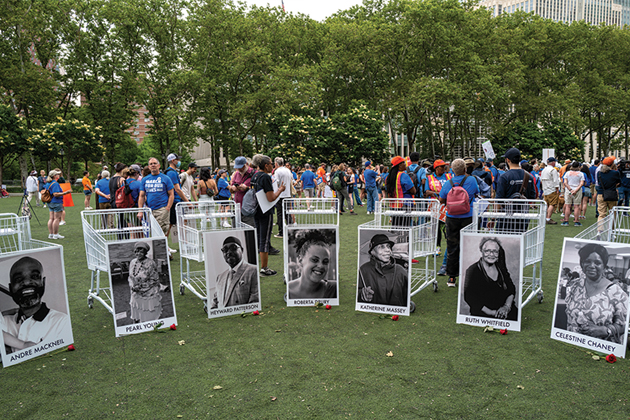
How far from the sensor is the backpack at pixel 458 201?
21.0 ft

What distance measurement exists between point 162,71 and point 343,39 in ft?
50.3

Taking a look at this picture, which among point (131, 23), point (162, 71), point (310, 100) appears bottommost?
point (310, 100)

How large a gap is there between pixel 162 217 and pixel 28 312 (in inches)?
163

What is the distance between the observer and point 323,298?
595 cm

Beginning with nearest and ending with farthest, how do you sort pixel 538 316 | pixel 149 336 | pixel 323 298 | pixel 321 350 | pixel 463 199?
pixel 321 350, pixel 149 336, pixel 538 316, pixel 323 298, pixel 463 199

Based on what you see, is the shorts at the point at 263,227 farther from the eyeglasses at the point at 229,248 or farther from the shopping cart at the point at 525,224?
the shopping cart at the point at 525,224

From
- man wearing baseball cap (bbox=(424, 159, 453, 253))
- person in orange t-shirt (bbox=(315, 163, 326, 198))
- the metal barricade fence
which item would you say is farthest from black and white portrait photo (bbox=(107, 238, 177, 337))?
person in orange t-shirt (bbox=(315, 163, 326, 198))

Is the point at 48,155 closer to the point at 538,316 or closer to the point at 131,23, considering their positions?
the point at 131,23

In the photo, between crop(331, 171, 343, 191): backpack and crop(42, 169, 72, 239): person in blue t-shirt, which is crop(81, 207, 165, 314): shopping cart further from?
crop(331, 171, 343, 191): backpack

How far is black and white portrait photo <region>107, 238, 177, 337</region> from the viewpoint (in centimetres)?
489

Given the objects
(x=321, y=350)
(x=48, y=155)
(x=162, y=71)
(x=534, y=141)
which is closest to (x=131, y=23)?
(x=162, y=71)

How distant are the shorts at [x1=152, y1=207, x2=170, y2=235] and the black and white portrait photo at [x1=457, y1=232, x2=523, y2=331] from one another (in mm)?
5557

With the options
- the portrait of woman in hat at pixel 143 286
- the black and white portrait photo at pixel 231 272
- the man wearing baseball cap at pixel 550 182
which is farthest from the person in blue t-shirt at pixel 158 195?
the man wearing baseball cap at pixel 550 182

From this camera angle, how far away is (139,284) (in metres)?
4.98
